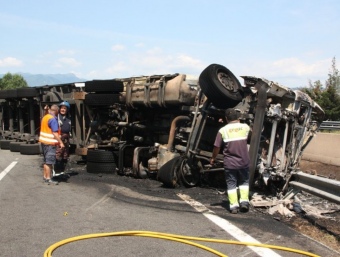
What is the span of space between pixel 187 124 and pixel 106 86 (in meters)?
2.57

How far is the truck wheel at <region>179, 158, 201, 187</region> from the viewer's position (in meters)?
7.74

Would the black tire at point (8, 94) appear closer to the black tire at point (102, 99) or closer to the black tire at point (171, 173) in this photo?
the black tire at point (102, 99)

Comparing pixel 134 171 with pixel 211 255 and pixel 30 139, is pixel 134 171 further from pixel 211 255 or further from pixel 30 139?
pixel 30 139

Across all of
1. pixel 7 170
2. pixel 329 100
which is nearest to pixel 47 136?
pixel 7 170

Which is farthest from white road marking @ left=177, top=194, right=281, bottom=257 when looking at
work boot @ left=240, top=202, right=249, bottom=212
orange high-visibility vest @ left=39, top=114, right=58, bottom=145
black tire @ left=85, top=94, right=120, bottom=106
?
black tire @ left=85, top=94, right=120, bottom=106

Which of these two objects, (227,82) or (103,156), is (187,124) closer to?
(227,82)

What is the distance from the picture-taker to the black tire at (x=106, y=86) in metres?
10.0

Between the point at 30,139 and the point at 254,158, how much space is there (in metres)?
10.9

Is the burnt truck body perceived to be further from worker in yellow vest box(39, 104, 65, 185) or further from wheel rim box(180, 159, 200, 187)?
worker in yellow vest box(39, 104, 65, 185)

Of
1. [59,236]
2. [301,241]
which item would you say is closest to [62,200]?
[59,236]

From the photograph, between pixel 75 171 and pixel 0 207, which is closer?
pixel 0 207

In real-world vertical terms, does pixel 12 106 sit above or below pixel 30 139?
above

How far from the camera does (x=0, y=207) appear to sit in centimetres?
615

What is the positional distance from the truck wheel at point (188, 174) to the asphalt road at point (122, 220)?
19cm
